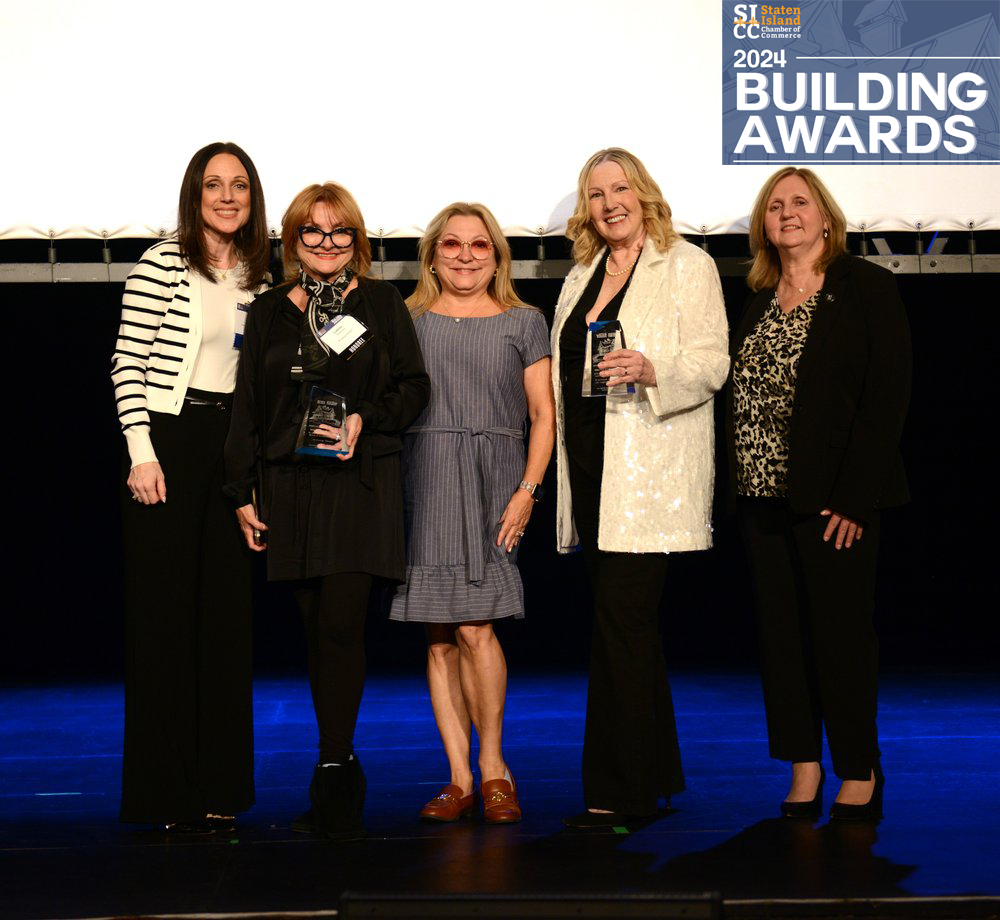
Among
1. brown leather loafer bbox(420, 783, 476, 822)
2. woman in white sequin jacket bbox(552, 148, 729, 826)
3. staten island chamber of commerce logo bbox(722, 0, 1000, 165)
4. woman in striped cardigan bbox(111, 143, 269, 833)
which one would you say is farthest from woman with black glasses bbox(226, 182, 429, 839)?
staten island chamber of commerce logo bbox(722, 0, 1000, 165)

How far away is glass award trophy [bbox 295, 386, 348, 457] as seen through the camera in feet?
9.62

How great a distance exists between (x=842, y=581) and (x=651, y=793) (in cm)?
69

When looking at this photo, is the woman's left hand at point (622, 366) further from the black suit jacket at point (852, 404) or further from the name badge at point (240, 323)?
the name badge at point (240, 323)

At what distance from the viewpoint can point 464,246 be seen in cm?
325

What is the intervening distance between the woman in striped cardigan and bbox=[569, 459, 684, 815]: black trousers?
0.85m

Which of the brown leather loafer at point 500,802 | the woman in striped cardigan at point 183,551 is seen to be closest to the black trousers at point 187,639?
the woman in striped cardigan at point 183,551

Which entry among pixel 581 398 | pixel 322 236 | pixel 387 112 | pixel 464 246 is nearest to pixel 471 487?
pixel 581 398

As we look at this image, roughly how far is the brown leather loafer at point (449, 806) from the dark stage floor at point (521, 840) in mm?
83

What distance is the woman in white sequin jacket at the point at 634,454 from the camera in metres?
3.10

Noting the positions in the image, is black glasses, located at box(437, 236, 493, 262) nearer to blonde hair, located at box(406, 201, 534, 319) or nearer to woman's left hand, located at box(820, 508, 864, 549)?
blonde hair, located at box(406, 201, 534, 319)

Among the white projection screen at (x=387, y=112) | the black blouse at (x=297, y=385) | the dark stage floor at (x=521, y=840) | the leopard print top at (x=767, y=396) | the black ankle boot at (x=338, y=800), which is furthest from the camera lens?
the white projection screen at (x=387, y=112)

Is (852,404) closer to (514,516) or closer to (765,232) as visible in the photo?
(765,232)

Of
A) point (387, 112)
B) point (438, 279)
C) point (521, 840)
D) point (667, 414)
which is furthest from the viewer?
point (387, 112)

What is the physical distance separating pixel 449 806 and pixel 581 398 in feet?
3.49
